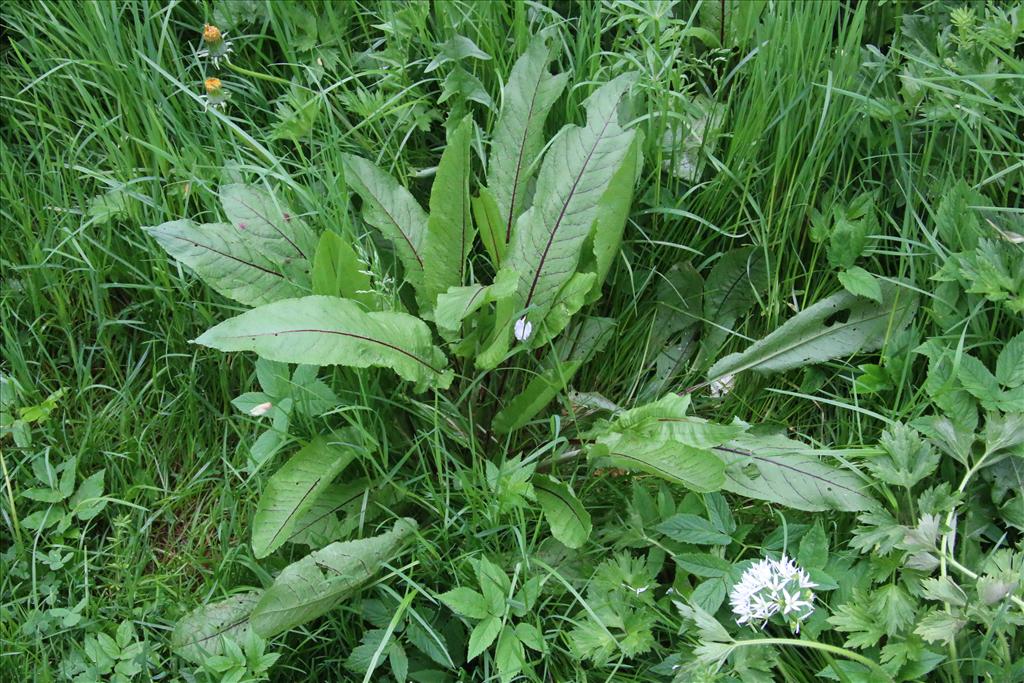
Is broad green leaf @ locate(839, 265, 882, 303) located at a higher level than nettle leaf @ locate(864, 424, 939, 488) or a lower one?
higher

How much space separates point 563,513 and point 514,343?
0.45m

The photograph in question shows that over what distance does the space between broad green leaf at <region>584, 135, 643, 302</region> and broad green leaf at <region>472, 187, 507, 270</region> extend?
217 mm

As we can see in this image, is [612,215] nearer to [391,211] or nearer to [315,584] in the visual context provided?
[391,211]

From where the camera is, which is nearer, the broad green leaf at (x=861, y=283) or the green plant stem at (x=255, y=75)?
the broad green leaf at (x=861, y=283)

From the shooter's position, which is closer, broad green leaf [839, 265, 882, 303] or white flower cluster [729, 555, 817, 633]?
white flower cluster [729, 555, 817, 633]

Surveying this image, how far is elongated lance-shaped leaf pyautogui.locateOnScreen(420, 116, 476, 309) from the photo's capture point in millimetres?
2109

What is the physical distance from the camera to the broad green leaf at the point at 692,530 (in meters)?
2.00

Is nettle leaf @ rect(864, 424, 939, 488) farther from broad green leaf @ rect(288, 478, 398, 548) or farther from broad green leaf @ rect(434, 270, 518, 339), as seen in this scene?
broad green leaf @ rect(288, 478, 398, 548)

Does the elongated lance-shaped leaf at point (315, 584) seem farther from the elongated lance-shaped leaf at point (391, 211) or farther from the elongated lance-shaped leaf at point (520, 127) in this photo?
the elongated lance-shaped leaf at point (520, 127)

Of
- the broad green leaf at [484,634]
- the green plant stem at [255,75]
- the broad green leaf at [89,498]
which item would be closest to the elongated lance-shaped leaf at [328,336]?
the broad green leaf at [484,634]

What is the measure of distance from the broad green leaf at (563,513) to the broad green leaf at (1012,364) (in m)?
0.97

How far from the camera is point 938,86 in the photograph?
2.30 meters

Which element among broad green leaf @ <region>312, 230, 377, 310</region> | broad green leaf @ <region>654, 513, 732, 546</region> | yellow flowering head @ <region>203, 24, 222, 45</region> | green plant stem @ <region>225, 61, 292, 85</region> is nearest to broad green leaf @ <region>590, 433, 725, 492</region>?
broad green leaf @ <region>654, 513, 732, 546</region>

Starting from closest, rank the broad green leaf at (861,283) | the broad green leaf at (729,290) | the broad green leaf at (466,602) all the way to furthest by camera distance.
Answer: the broad green leaf at (466,602) < the broad green leaf at (861,283) < the broad green leaf at (729,290)
